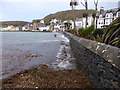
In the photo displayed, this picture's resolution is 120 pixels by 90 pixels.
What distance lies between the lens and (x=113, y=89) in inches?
91.0

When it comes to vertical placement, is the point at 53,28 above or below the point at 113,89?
above

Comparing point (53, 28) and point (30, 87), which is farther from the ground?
point (53, 28)

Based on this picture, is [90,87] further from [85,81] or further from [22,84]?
[22,84]

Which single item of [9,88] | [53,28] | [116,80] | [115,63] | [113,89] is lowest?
[9,88]

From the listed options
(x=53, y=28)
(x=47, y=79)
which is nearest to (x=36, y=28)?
(x=53, y=28)

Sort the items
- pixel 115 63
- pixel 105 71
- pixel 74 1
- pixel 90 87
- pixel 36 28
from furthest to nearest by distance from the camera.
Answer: pixel 36 28 < pixel 74 1 < pixel 90 87 < pixel 105 71 < pixel 115 63

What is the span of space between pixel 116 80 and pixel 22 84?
355 cm

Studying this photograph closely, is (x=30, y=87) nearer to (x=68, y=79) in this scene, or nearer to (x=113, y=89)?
(x=68, y=79)

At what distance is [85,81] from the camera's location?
4520mm

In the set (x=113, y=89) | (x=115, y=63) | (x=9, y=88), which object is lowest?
(x=9, y=88)

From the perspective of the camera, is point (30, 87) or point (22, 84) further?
point (22, 84)

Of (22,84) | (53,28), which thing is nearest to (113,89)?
(22,84)

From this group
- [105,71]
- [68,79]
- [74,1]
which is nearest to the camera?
[105,71]

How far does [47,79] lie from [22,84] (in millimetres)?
1042
